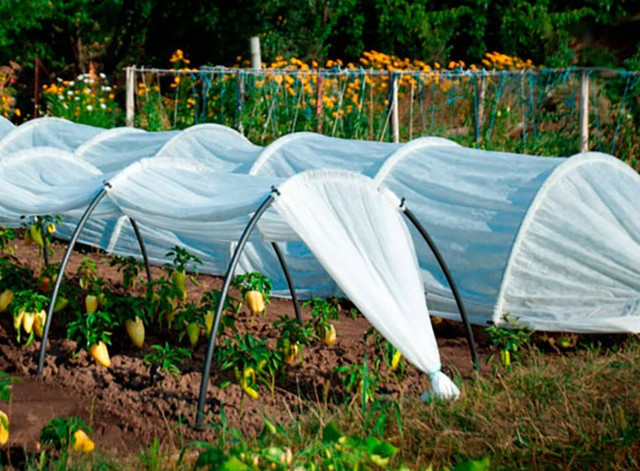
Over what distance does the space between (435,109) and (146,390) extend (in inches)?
370

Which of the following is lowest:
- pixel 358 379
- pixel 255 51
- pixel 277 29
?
pixel 358 379

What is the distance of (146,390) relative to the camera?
17.3 feet

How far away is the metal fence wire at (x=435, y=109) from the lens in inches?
454

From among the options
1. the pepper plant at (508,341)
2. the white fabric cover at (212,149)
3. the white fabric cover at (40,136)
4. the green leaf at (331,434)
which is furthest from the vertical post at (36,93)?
the green leaf at (331,434)

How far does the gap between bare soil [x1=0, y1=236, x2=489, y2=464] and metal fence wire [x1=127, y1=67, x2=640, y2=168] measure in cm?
557

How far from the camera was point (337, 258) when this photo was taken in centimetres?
491

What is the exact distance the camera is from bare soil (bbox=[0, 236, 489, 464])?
4789 millimetres

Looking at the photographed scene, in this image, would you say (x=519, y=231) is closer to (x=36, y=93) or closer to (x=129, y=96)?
(x=129, y=96)

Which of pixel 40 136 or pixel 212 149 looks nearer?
pixel 212 149

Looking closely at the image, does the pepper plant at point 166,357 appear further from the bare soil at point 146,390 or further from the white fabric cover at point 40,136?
the white fabric cover at point 40,136

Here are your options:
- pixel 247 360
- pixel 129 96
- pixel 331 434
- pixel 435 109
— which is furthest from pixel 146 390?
pixel 435 109

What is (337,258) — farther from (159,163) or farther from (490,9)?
(490,9)

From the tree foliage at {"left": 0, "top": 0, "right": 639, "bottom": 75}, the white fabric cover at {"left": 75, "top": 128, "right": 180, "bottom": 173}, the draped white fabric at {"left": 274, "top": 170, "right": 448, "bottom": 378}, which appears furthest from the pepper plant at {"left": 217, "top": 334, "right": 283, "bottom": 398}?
the tree foliage at {"left": 0, "top": 0, "right": 639, "bottom": 75}

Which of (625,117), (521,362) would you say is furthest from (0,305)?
(625,117)
